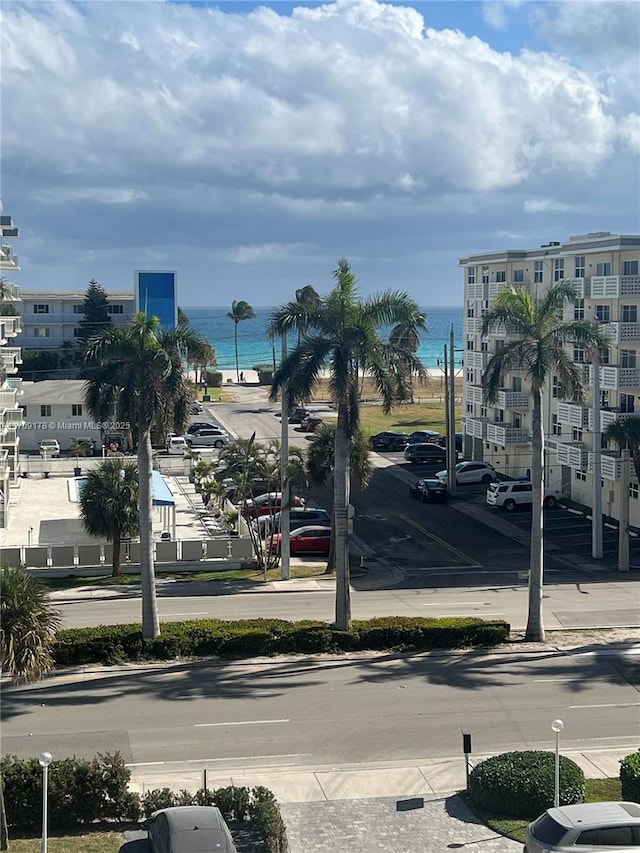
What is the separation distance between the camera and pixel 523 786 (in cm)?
1822

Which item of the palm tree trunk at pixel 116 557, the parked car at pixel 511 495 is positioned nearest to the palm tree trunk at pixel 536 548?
the palm tree trunk at pixel 116 557

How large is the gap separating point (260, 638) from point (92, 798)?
10192 millimetres

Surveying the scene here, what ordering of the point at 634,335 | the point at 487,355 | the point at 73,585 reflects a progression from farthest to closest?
1. the point at 487,355
2. the point at 634,335
3. the point at 73,585

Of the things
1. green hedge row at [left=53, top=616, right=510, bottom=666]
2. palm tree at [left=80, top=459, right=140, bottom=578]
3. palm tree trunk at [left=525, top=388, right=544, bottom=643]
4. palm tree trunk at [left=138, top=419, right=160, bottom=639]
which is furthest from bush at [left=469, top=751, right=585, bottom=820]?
palm tree at [left=80, top=459, right=140, bottom=578]

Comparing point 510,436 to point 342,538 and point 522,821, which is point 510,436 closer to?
point 342,538

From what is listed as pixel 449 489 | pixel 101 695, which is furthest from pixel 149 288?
pixel 101 695

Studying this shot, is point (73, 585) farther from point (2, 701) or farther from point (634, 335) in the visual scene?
point (634, 335)

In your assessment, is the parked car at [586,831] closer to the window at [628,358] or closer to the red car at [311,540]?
the red car at [311,540]

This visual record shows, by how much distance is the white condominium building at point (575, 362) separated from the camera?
159 ft

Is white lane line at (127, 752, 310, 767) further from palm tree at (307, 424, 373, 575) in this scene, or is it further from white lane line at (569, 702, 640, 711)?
palm tree at (307, 424, 373, 575)

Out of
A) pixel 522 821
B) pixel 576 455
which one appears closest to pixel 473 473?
pixel 576 455

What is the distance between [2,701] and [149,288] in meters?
36.3

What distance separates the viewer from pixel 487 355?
207 feet

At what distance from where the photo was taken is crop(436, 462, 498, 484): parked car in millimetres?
→ 60000
